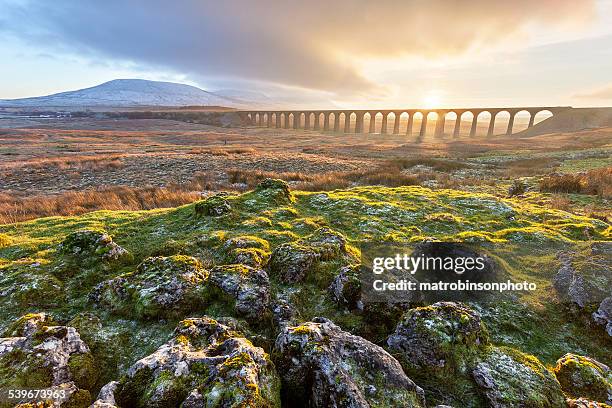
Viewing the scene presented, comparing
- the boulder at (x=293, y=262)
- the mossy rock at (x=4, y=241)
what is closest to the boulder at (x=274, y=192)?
the boulder at (x=293, y=262)

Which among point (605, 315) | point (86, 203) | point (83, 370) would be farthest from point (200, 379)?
point (86, 203)

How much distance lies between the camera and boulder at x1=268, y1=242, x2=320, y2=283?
7.26 meters

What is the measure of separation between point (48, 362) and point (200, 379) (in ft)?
7.32

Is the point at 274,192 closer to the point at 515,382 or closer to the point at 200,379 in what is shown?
the point at 200,379

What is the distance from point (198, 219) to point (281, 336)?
7.31 m

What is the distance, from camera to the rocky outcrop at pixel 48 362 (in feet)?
13.1

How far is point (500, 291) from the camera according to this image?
7230 mm

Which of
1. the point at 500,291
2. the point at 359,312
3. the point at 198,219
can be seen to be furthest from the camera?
the point at 198,219

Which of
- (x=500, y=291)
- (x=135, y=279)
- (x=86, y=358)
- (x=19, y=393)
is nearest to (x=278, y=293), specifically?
(x=135, y=279)

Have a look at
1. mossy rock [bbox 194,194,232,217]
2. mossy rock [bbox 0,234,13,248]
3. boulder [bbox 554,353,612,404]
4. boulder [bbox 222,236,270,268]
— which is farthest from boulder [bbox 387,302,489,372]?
mossy rock [bbox 0,234,13,248]

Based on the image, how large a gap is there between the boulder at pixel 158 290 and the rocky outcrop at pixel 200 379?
1.73 metres

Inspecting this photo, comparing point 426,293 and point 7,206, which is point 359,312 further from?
point 7,206

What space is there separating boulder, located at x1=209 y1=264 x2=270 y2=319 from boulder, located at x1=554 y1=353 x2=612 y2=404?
4826mm

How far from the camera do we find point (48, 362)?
14.1 feet
